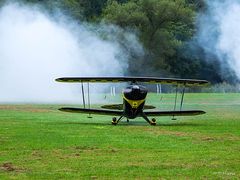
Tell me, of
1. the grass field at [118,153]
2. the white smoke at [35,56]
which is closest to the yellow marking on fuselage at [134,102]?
the grass field at [118,153]

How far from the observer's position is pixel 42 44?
68.9m

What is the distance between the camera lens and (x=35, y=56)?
6819 centimetres

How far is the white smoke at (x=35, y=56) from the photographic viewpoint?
6644 centimetres

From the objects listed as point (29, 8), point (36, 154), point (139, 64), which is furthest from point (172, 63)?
point (36, 154)

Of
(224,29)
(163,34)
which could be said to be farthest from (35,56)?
(163,34)

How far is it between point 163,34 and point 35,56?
999 inches

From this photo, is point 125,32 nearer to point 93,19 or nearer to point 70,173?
point 93,19

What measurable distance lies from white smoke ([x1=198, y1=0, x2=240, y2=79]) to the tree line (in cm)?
1391

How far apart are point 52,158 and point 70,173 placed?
2229 mm

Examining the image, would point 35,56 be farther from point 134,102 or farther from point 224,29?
point 134,102

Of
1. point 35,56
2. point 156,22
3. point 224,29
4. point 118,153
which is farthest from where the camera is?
point 156,22

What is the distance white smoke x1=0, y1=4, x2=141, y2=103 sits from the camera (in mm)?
66438

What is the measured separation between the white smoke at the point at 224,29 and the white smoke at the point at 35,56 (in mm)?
13394

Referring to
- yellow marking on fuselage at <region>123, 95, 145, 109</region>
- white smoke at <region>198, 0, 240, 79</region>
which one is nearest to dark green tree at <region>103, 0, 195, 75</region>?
white smoke at <region>198, 0, 240, 79</region>
